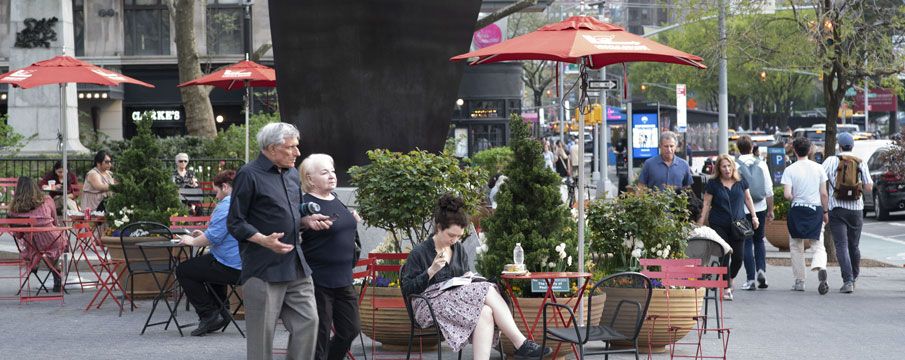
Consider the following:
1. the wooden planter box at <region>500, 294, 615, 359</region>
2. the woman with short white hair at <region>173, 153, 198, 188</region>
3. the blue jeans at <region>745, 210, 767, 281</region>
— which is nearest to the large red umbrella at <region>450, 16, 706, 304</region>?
the wooden planter box at <region>500, 294, 615, 359</region>

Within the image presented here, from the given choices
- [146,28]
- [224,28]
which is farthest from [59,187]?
[146,28]

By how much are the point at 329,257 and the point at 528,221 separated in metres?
1.82

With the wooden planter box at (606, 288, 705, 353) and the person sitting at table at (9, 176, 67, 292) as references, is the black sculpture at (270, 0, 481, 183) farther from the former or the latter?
the wooden planter box at (606, 288, 705, 353)

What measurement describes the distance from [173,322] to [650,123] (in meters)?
26.9

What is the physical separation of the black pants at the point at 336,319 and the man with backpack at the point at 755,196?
7487 millimetres

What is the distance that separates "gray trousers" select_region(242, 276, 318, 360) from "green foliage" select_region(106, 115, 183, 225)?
626cm

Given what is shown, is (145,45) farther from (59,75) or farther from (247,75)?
(59,75)

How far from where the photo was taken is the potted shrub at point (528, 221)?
31.1ft

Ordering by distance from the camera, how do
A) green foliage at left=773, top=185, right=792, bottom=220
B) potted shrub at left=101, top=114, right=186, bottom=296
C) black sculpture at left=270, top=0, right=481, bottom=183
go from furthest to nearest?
green foliage at left=773, top=185, right=792, bottom=220 → black sculpture at left=270, top=0, right=481, bottom=183 → potted shrub at left=101, top=114, right=186, bottom=296

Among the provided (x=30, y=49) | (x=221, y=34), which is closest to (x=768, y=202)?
(x=30, y=49)

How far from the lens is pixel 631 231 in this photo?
35.1 feet

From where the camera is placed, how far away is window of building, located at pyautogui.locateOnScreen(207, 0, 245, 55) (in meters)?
43.6

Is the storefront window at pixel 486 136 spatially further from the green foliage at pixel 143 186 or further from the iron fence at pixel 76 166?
the green foliage at pixel 143 186

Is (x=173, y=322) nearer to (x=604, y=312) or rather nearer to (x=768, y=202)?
(x=604, y=312)
